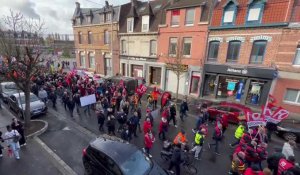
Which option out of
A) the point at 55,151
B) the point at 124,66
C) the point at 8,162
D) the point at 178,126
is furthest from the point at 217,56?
the point at 8,162

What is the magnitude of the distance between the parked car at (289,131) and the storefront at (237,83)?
494 centimetres

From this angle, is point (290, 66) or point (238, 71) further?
point (238, 71)

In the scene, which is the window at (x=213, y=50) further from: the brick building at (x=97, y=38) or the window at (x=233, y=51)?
the brick building at (x=97, y=38)

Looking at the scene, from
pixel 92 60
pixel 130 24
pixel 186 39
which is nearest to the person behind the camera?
pixel 186 39

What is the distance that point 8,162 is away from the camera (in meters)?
6.95

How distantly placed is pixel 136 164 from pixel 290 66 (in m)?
13.7

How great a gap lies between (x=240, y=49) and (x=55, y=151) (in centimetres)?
1538

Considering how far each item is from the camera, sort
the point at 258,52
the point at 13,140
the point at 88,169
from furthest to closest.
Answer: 1. the point at 258,52
2. the point at 13,140
3. the point at 88,169

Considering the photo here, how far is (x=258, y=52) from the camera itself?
1366cm

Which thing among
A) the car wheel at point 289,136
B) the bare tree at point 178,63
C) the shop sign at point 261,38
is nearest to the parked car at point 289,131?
the car wheel at point 289,136

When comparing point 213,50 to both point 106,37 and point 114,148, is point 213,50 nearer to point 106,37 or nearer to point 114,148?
point 114,148

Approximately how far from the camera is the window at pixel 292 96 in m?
12.5

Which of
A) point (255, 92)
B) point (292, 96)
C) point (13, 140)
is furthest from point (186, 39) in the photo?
point (13, 140)

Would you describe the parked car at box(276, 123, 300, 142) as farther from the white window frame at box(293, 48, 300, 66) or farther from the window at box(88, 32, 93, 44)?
the window at box(88, 32, 93, 44)
